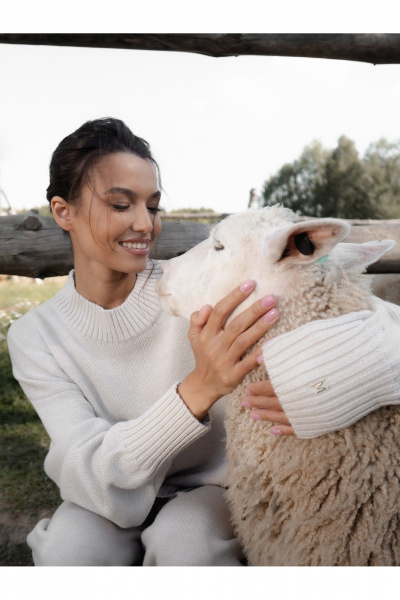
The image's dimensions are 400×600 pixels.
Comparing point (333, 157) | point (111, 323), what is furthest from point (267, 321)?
point (333, 157)

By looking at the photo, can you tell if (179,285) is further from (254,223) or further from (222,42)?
(222,42)

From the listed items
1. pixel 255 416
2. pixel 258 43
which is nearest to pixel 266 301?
pixel 255 416

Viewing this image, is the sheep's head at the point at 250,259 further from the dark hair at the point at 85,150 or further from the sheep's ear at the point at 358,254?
the dark hair at the point at 85,150

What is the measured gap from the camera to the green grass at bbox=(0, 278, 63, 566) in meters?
2.28

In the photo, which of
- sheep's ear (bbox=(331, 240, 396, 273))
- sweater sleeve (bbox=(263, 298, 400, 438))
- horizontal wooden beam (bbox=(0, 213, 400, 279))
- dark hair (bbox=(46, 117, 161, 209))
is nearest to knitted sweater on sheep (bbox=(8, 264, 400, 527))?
sweater sleeve (bbox=(263, 298, 400, 438))

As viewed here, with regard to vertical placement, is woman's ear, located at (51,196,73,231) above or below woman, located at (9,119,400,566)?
above

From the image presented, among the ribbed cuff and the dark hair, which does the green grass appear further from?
the dark hair

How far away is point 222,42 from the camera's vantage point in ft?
7.70

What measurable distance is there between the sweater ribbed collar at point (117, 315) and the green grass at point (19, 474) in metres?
1.01

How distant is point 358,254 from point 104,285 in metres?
0.81

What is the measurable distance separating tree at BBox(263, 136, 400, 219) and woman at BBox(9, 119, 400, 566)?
16622 millimetres

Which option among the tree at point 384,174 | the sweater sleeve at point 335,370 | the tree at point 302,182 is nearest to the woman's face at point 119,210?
the sweater sleeve at point 335,370

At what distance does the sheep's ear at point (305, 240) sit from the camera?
3.69ft

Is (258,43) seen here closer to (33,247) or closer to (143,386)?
(33,247)
